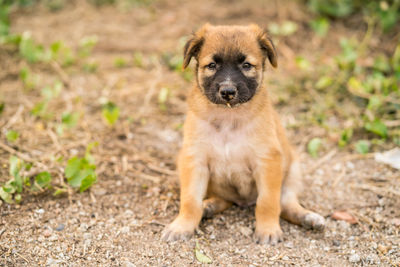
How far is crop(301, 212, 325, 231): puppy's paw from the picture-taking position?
4281mm

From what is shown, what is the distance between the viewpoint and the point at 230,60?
402 cm

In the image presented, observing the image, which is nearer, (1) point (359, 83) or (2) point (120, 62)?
(1) point (359, 83)

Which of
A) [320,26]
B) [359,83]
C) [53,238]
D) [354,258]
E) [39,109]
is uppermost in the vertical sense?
[320,26]

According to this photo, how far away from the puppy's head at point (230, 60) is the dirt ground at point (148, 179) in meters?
1.42

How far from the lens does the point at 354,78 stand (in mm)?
6773

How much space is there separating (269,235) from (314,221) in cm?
50

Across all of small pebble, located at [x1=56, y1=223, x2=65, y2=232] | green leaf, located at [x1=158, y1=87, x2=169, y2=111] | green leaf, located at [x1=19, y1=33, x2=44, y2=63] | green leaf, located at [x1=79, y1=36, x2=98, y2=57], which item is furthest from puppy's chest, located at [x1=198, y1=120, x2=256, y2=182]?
green leaf, located at [x1=19, y1=33, x2=44, y2=63]

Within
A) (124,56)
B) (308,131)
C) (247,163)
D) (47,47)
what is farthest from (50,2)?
(247,163)

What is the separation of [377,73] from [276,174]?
3.50 meters

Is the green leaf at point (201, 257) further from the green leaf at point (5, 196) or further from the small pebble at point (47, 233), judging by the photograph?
the green leaf at point (5, 196)

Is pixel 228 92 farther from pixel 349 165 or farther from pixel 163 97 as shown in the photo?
pixel 163 97

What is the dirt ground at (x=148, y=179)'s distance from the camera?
156 inches

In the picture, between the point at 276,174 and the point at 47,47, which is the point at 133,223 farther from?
the point at 47,47

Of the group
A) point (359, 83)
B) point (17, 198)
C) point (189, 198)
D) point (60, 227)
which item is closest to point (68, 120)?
point (17, 198)
